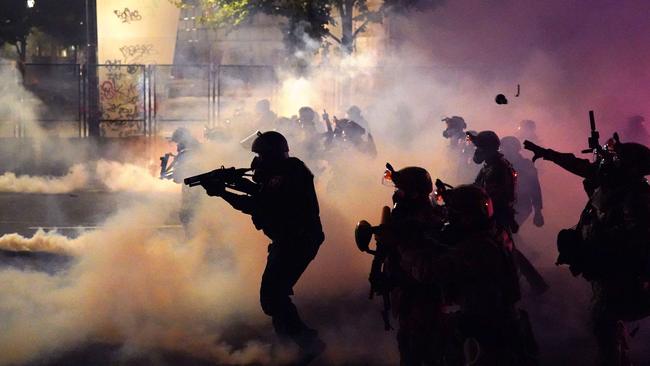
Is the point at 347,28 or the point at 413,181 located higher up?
the point at 347,28

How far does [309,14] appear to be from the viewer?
21734 millimetres

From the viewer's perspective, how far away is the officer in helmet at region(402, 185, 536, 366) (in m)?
4.53

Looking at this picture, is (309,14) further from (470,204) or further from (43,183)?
(470,204)

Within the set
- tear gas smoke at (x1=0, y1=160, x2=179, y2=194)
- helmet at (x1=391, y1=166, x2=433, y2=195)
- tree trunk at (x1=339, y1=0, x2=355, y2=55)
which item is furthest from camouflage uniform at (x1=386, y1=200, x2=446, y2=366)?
tree trunk at (x1=339, y1=0, x2=355, y2=55)

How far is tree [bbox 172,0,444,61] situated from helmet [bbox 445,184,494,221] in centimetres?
1722

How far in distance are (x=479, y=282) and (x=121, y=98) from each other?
1883cm

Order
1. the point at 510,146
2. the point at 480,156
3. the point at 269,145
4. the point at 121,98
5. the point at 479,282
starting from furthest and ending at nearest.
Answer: the point at 121,98 → the point at 510,146 → the point at 480,156 → the point at 269,145 → the point at 479,282

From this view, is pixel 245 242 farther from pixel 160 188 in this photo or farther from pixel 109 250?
pixel 160 188

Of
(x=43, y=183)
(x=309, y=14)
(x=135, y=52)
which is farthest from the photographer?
(x=135, y=52)

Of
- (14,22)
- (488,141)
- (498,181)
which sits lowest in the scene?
(498,181)

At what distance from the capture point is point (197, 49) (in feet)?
100

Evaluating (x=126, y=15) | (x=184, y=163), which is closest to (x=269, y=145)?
(x=184, y=163)

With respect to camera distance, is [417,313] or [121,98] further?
[121,98]

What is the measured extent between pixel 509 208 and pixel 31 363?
432cm
